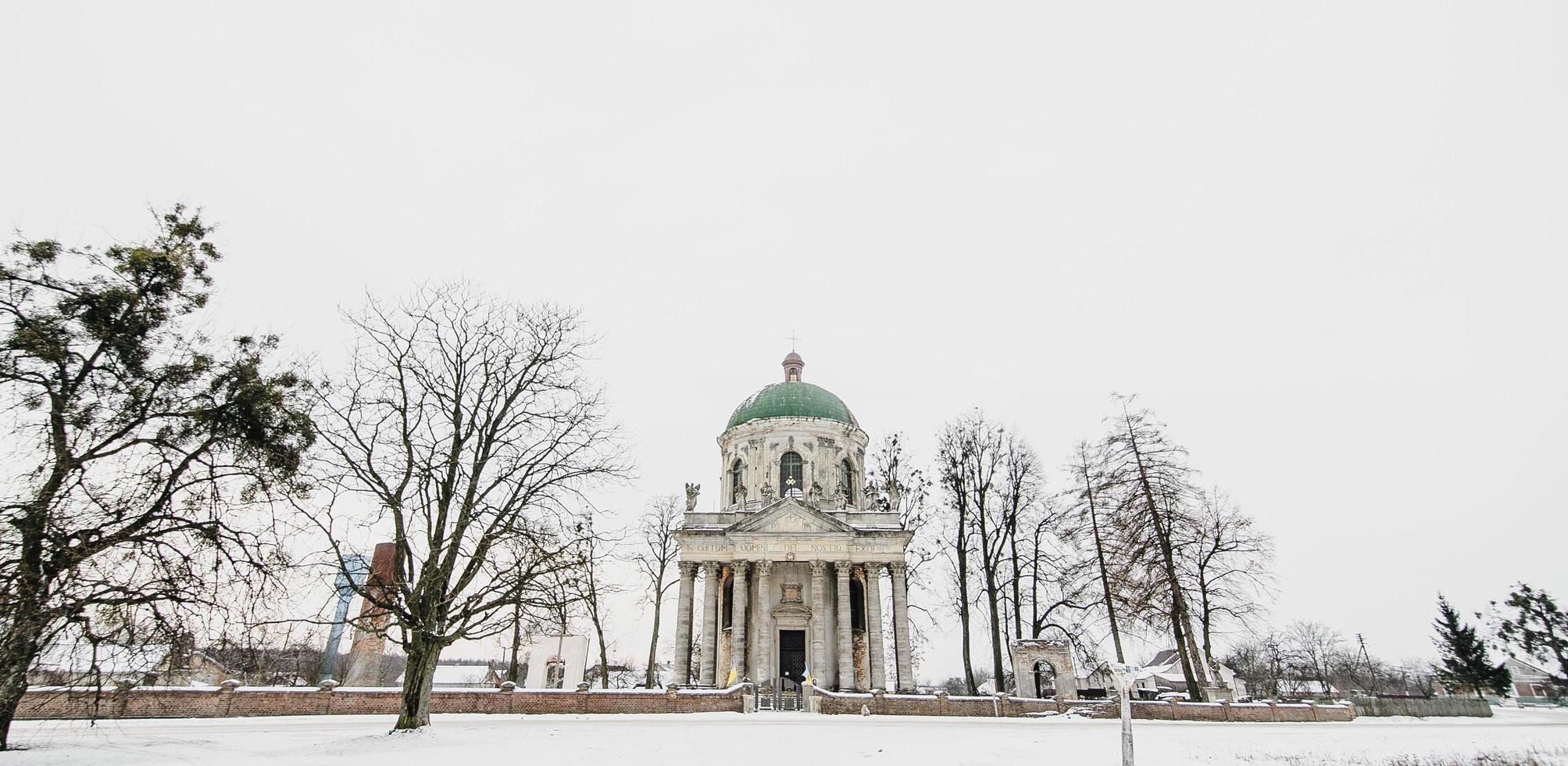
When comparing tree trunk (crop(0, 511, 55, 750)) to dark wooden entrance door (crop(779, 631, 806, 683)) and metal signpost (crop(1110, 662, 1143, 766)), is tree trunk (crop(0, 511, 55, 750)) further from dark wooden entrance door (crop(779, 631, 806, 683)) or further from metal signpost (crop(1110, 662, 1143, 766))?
dark wooden entrance door (crop(779, 631, 806, 683))

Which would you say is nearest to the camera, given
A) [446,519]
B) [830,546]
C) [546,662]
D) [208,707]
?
[446,519]

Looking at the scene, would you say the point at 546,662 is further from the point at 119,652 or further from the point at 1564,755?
the point at 1564,755

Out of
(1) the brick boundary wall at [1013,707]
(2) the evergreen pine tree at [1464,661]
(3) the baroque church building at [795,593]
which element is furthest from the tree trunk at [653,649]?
(2) the evergreen pine tree at [1464,661]

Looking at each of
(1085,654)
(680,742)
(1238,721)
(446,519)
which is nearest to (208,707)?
(446,519)

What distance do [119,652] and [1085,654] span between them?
30.4 meters

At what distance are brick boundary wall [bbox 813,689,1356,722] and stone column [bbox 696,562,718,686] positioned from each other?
7.85 metres

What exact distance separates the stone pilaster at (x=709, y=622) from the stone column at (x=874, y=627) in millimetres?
7062

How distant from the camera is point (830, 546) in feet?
110

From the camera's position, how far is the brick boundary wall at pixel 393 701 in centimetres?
2033

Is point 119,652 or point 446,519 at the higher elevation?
point 446,519

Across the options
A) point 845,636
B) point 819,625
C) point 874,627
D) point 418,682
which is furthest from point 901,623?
point 418,682

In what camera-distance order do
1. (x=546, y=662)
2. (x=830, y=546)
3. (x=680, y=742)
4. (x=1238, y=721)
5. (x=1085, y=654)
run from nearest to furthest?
(x=680, y=742), (x=1238, y=721), (x=1085, y=654), (x=830, y=546), (x=546, y=662)

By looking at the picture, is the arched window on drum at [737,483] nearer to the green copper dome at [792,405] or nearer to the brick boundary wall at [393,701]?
the green copper dome at [792,405]

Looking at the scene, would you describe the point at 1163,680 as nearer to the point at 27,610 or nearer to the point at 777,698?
the point at 777,698
